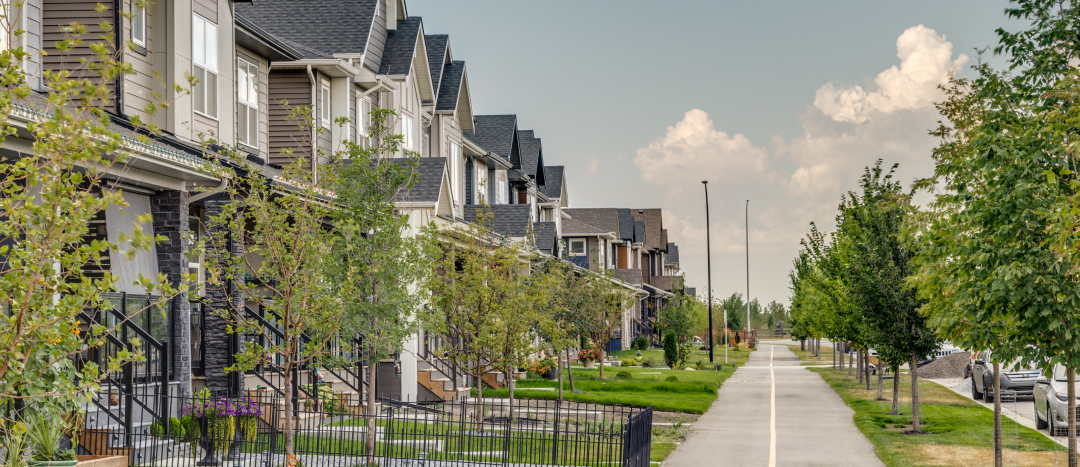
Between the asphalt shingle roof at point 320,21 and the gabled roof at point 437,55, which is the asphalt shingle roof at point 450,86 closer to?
the gabled roof at point 437,55

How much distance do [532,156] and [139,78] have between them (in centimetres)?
3066

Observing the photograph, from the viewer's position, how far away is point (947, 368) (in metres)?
41.1

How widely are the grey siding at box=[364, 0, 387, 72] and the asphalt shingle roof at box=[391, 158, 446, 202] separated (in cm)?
289

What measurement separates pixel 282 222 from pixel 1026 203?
893cm

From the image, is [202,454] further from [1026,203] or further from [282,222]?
[1026,203]

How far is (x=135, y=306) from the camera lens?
14.4 meters

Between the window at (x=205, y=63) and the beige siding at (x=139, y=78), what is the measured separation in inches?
31.0

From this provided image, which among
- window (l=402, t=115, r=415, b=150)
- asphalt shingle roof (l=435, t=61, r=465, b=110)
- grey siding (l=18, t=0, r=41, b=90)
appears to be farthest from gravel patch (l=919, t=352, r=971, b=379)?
grey siding (l=18, t=0, r=41, b=90)

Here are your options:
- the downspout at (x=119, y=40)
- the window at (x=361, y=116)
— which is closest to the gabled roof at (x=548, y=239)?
the window at (x=361, y=116)

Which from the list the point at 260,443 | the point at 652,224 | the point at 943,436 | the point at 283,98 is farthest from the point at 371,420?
the point at 652,224

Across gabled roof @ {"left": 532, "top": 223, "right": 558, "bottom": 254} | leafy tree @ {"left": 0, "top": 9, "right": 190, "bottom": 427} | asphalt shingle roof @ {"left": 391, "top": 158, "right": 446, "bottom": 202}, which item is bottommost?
leafy tree @ {"left": 0, "top": 9, "right": 190, "bottom": 427}

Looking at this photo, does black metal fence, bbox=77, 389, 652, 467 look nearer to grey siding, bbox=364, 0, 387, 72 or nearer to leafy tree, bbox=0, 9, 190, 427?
leafy tree, bbox=0, 9, 190, 427

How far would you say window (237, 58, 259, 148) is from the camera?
1891 cm

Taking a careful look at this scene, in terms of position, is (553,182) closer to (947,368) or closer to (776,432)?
(947,368)
